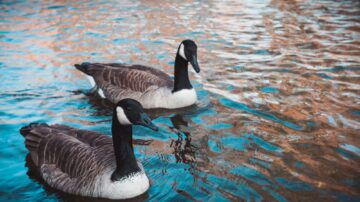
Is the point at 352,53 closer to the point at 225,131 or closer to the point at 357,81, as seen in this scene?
the point at 357,81

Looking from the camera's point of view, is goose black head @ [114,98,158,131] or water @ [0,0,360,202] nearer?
goose black head @ [114,98,158,131]

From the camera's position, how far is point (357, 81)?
10.9m

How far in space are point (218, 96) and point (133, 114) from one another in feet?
15.2

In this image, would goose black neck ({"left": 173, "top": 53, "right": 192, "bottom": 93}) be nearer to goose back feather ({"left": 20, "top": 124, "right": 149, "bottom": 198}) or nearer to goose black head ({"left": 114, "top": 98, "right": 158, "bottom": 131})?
goose back feather ({"left": 20, "top": 124, "right": 149, "bottom": 198})

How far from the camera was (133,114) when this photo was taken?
5.86 m

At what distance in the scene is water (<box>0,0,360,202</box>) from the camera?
22.2 feet

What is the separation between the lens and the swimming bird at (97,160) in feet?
20.0

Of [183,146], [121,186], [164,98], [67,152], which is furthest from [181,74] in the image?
[121,186]

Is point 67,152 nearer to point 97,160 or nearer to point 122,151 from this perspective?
point 97,160

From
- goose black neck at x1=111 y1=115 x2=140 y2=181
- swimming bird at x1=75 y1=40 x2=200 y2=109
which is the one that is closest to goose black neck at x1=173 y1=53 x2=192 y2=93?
swimming bird at x1=75 y1=40 x2=200 y2=109

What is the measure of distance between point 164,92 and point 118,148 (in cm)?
359

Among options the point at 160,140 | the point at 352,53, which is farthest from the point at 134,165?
the point at 352,53

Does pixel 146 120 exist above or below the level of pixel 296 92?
above

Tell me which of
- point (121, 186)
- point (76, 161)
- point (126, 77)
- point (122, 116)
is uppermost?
point (122, 116)
